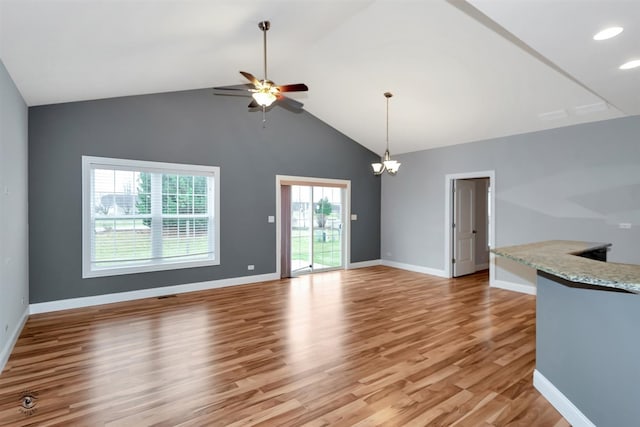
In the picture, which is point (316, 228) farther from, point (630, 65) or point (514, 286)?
point (630, 65)

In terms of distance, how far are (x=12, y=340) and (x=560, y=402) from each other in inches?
192

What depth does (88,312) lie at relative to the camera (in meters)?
4.48

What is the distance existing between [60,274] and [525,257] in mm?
5526

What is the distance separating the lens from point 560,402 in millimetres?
2307

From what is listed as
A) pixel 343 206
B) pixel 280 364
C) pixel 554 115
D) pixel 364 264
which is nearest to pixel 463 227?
pixel 364 264

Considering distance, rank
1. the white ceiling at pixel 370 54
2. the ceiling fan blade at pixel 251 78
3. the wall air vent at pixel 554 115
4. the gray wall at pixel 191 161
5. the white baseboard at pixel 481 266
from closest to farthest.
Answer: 1. the white ceiling at pixel 370 54
2. the ceiling fan blade at pixel 251 78
3. the gray wall at pixel 191 161
4. the wall air vent at pixel 554 115
5. the white baseboard at pixel 481 266

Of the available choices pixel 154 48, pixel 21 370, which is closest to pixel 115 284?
pixel 21 370

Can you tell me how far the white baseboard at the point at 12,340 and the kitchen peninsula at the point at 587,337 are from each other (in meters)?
4.33

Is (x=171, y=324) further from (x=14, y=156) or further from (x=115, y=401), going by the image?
(x=14, y=156)

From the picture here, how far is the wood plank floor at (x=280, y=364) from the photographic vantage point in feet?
7.54

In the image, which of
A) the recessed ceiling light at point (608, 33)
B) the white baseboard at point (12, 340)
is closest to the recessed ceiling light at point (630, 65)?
the recessed ceiling light at point (608, 33)

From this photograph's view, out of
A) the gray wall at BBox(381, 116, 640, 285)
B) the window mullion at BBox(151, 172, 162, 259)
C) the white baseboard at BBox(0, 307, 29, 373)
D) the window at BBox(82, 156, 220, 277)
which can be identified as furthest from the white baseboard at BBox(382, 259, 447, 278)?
the white baseboard at BBox(0, 307, 29, 373)

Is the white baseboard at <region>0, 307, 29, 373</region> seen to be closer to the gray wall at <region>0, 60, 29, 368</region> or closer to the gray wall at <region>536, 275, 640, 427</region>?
the gray wall at <region>0, 60, 29, 368</region>

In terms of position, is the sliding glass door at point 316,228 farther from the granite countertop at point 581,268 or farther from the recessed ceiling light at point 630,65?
the recessed ceiling light at point 630,65
